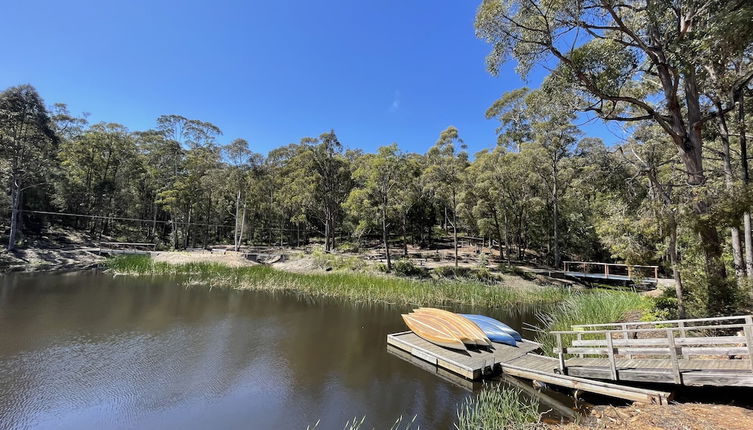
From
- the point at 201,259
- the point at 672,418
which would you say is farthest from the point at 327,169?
the point at 672,418

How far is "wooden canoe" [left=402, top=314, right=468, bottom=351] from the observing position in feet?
26.8

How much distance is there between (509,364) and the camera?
728 centimetres

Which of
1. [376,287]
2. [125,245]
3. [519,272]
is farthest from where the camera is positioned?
[125,245]

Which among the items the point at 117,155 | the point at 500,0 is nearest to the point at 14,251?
the point at 117,155

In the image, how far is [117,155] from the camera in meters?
34.2

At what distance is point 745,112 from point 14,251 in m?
38.3

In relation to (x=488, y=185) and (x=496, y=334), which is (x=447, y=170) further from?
(x=496, y=334)

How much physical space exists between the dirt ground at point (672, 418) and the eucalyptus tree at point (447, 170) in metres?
16.9

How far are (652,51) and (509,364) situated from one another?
7.39 m

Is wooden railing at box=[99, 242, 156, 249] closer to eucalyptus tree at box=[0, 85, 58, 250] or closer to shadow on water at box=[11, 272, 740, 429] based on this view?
eucalyptus tree at box=[0, 85, 58, 250]

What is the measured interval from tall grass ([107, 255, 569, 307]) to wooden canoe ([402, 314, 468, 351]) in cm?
454

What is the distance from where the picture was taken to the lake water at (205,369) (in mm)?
5605

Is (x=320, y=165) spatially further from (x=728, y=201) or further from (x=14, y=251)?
(x=728, y=201)

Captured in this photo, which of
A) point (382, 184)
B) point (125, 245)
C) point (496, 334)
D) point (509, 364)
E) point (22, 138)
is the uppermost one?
point (22, 138)
